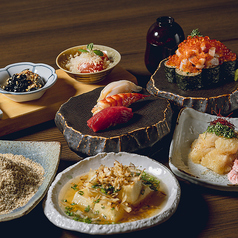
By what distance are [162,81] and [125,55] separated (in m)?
0.94

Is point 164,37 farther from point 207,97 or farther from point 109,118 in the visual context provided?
point 109,118

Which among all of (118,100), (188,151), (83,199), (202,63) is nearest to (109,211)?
(83,199)

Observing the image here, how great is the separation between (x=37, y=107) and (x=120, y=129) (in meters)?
0.74

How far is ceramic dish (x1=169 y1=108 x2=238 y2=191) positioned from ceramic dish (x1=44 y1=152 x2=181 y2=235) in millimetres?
103

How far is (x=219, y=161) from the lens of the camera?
5.93 ft

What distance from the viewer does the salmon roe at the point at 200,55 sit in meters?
2.32

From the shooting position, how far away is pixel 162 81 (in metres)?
2.48

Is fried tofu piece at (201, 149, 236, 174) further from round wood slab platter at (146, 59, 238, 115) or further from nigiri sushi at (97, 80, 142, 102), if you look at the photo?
nigiri sushi at (97, 80, 142, 102)

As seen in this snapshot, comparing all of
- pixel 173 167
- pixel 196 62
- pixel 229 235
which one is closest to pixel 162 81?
pixel 196 62

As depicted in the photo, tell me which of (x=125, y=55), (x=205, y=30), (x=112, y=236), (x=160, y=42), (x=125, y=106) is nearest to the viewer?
(x=112, y=236)

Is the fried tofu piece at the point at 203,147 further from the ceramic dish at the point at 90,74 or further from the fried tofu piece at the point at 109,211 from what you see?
the ceramic dish at the point at 90,74

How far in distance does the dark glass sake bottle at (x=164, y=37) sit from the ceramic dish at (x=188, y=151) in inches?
28.6

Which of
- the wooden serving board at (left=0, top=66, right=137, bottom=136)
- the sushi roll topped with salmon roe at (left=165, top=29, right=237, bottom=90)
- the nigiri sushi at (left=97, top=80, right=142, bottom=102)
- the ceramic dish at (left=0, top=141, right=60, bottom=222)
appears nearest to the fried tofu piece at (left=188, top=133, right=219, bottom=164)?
the sushi roll topped with salmon roe at (left=165, top=29, right=237, bottom=90)

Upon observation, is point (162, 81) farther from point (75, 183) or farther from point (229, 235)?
point (229, 235)
